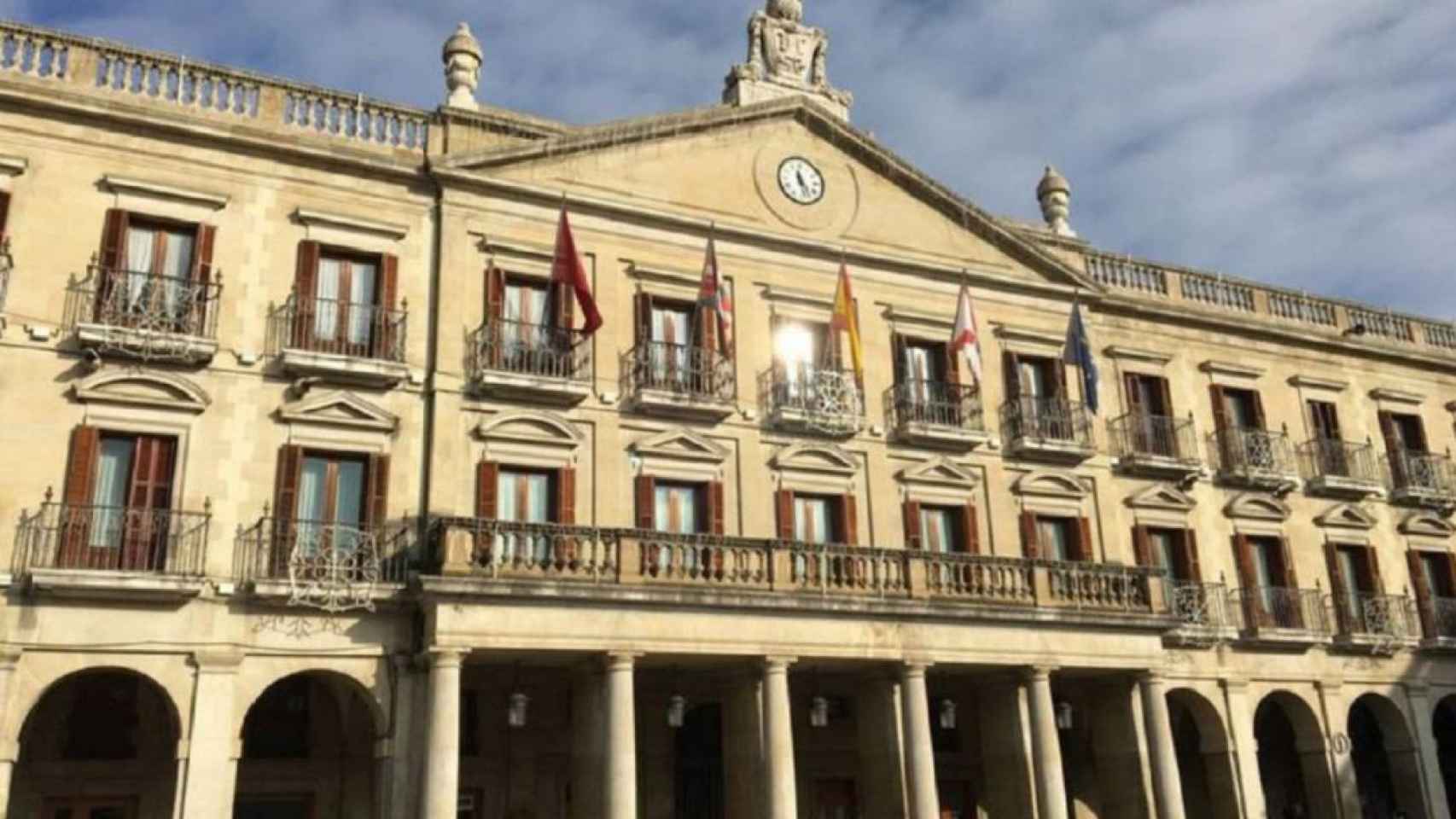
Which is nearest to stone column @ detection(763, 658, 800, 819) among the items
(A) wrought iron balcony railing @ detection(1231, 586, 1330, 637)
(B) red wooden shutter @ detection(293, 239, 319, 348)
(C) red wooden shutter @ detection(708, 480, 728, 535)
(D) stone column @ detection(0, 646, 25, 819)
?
(C) red wooden shutter @ detection(708, 480, 728, 535)

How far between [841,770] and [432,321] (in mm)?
11531

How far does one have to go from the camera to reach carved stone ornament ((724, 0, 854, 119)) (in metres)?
27.0

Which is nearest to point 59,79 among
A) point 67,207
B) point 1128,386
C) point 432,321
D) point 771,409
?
point 67,207

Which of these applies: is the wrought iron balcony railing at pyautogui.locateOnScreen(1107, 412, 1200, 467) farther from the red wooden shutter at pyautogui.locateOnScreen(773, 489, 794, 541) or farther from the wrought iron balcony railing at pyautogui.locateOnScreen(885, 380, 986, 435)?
the red wooden shutter at pyautogui.locateOnScreen(773, 489, 794, 541)

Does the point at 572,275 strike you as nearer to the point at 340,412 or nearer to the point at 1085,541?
the point at 340,412

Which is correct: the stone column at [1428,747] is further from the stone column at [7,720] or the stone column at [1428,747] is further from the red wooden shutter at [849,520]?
the stone column at [7,720]

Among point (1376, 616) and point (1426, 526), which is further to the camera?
point (1426, 526)

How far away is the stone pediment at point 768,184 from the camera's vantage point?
23.8 m

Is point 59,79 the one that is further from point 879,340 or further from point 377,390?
point 879,340

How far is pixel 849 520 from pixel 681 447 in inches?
145

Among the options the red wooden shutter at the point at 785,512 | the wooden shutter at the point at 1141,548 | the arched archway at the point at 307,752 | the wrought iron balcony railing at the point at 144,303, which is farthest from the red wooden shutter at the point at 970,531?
the wrought iron balcony railing at the point at 144,303

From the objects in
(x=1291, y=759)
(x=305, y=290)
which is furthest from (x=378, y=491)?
(x=1291, y=759)

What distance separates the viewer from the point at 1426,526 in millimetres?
31297

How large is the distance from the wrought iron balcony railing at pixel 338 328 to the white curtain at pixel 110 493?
2.81 metres
